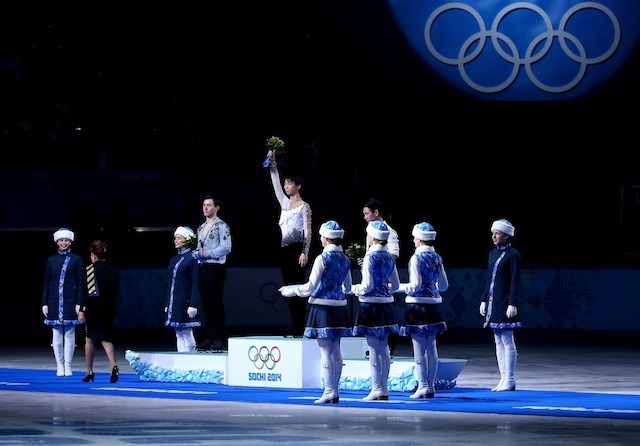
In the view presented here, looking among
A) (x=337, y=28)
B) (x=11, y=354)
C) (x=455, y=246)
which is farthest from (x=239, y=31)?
(x=11, y=354)

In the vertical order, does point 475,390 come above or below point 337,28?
below

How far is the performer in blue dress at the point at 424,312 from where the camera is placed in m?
16.5

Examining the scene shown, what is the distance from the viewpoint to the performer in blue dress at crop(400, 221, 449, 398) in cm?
1650

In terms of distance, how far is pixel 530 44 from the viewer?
92.9ft

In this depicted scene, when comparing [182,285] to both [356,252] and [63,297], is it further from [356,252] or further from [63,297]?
[356,252]

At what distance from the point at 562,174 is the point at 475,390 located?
1395 cm

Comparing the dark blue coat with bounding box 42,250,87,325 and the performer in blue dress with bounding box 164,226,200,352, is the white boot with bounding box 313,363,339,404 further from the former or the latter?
the dark blue coat with bounding box 42,250,87,325

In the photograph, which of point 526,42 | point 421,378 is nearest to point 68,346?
point 421,378

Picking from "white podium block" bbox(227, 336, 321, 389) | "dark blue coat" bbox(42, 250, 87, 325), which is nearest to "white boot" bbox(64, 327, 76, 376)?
"dark blue coat" bbox(42, 250, 87, 325)

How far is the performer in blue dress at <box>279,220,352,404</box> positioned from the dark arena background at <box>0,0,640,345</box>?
484 inches

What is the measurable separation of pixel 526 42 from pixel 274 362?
12371 millimetres

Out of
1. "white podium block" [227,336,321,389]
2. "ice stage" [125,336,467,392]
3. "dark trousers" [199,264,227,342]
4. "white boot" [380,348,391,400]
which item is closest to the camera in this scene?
"white boot" [380,348,391,400]

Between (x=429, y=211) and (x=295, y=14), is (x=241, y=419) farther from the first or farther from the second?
(x=295, y=14)

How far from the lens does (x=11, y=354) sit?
24422mm
